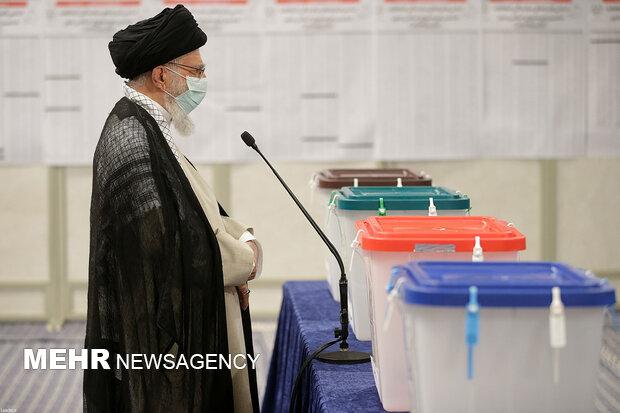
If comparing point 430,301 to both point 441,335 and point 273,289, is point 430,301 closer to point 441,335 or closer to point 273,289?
point 441,335

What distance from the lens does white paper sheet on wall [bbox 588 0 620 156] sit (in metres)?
4.62

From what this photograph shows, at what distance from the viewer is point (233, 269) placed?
7.29 feet

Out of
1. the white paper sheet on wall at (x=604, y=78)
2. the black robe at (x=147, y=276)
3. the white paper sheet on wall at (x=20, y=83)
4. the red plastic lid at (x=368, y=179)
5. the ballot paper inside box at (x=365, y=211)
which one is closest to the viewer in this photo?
the black robe at (x=147, y=276)

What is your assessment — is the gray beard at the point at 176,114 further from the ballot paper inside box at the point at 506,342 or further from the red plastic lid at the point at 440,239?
the ballot paper inside box at the point at 506,342

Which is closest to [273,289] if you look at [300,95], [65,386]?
[300,95]

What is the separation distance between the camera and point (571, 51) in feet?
15.2

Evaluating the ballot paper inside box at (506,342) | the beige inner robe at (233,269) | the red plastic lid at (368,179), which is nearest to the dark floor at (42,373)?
the red plastic lid at (368,179)

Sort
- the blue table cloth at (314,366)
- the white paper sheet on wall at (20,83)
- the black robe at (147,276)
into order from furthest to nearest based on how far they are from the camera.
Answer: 1. the white paper sheet on wall at (20,83)
2. the black robe at (147,276)
3. the blue table cloth at (314,366)

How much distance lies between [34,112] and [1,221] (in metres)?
0.61

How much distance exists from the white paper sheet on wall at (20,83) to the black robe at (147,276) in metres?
2.63

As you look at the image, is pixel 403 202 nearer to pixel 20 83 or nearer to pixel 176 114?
pixel 176 114

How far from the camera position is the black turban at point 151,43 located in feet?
7.32

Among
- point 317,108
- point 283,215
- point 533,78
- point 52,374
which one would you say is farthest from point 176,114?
point 533,78

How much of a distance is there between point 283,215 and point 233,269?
2505 mm
